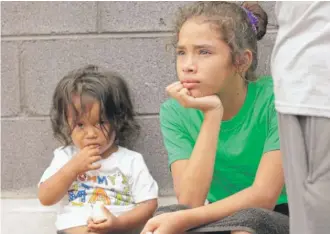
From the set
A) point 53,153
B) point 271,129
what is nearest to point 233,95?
point 271,129

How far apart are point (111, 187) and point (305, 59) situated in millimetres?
1326

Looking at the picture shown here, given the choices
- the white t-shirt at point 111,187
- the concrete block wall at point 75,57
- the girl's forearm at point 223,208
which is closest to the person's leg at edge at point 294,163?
the girl's forearm at point 223,208

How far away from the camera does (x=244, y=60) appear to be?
2.49m

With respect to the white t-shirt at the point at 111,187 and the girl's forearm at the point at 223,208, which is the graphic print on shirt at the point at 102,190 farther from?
the girl's forearm at the point at 223,208

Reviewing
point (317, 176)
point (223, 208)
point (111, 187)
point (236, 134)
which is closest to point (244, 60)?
point (236, 134)

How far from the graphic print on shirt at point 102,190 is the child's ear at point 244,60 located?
70 cm

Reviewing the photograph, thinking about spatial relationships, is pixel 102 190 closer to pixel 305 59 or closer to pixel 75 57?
pixel 75 57

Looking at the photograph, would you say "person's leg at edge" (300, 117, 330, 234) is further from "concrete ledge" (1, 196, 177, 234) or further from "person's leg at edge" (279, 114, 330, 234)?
"concrete ledge" (1, 196, 177, 234)

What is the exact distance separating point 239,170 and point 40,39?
107 centimetres

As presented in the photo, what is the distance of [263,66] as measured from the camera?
299 cm

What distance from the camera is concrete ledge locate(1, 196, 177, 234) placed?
3023 mm

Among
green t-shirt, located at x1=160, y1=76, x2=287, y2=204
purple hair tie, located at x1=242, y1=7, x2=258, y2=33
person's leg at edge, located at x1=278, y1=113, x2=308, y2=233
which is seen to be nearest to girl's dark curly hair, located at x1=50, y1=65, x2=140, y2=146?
green t-shirt, located at x1=160, y1=76, x2=287, y2=204

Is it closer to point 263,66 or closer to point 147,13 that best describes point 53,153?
point 147,13

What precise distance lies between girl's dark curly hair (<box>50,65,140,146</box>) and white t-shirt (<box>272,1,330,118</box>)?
1166 mm
